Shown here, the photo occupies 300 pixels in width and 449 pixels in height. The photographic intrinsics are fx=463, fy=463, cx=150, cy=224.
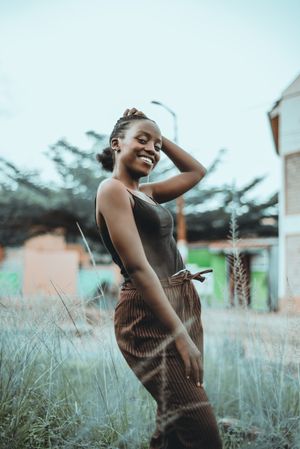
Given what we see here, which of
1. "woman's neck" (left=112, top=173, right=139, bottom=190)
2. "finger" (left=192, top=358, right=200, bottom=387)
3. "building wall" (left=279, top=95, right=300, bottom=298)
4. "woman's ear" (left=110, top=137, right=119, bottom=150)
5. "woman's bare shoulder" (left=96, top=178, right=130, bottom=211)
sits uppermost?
"building wall" (left=279, top=95, right=300, bottom=298)

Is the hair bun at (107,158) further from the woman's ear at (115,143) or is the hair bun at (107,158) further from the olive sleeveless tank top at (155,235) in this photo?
the olive sleeveless tank top at (155,235)

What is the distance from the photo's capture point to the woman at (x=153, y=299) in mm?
1172

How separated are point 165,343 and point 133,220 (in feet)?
1.09

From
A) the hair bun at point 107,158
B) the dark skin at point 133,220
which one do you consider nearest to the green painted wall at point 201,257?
the hair bun at point 107,158

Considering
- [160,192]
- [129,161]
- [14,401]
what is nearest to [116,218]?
[129,161]

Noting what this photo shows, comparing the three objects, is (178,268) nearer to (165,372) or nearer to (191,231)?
(165,372)

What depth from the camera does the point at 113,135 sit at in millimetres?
1417

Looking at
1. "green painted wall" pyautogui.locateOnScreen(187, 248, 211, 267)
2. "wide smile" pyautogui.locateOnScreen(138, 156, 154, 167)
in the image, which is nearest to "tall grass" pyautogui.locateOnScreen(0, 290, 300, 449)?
"wide smile" pyautogui.locateOnScreen(138, 156, 154, 167)

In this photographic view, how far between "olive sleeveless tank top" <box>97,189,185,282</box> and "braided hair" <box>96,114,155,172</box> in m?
0.21

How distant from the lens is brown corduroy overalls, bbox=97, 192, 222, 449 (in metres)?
1.18

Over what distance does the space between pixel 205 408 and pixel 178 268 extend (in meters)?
0.40

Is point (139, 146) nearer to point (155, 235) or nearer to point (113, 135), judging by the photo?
point (113, 135)

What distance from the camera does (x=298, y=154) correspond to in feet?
34.8

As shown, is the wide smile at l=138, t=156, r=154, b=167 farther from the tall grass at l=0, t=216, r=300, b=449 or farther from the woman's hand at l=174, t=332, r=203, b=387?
the tall grass at l=0, t=216, r=300, b=449
